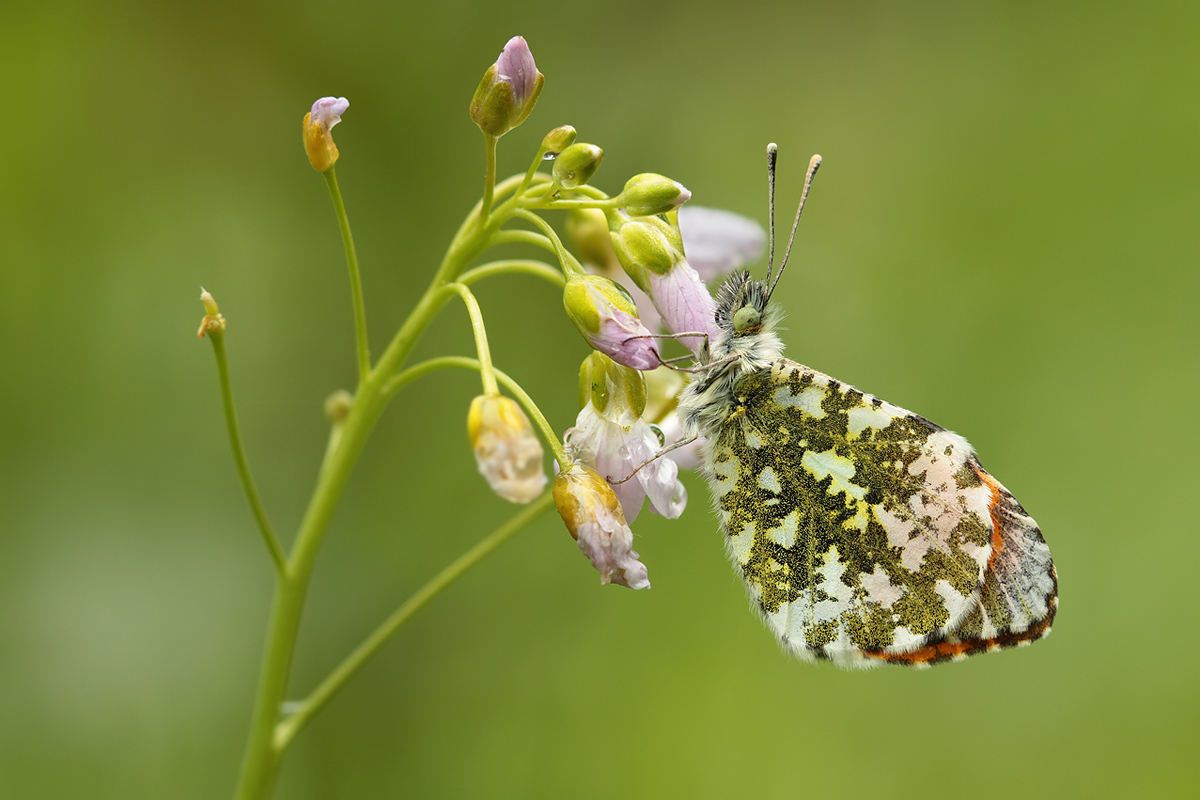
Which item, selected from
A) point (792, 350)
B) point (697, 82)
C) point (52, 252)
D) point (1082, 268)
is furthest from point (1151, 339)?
point (52, 252)

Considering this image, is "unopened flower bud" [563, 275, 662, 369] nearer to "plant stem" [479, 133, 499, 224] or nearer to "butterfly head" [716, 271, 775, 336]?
"plant stem" [479, 133, 499, 224]

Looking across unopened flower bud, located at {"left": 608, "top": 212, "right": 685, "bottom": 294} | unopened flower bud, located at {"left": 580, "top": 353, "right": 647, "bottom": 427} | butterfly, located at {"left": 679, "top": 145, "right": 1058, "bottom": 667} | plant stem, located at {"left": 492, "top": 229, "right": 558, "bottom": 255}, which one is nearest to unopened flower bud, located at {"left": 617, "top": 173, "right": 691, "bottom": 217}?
unopened flower bud, located at {"left": 608, "top": 212, "right": 685, "bottom": 294}

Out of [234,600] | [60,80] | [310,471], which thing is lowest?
[234,600]

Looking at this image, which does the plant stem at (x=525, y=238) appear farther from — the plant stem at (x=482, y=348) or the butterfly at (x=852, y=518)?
the butterfly at (x=852, y=518)

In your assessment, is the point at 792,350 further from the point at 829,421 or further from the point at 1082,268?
the point at 829,421

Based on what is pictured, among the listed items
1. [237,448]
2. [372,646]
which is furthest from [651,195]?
[372,646]

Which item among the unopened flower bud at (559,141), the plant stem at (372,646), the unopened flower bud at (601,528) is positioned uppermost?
the unopened flower bud at (559,141)

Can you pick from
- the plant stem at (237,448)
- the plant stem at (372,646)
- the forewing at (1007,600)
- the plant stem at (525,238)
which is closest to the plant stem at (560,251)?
the plant stem at (525,238)
